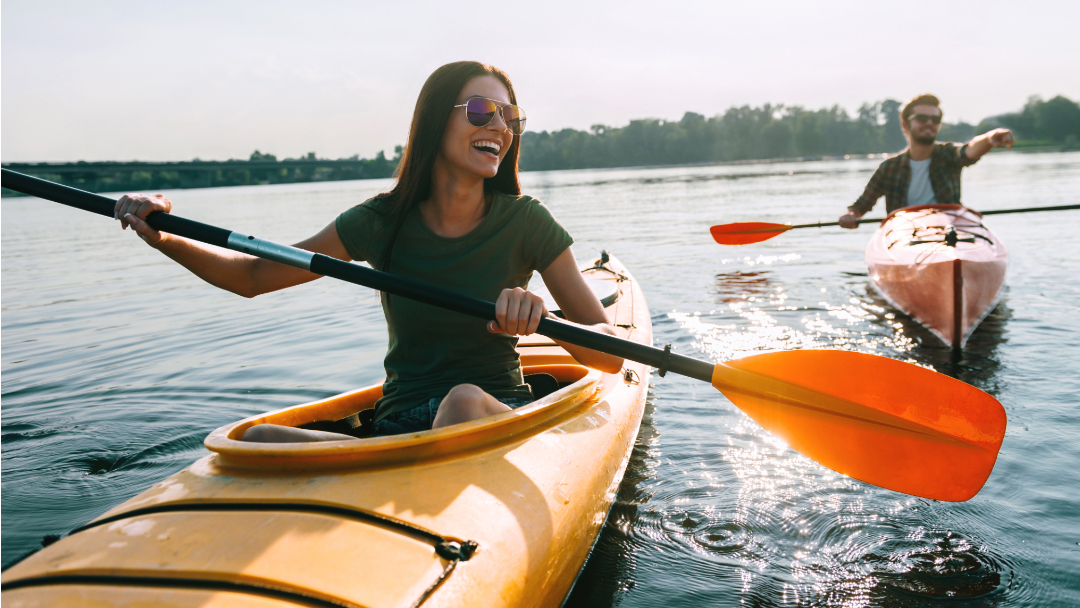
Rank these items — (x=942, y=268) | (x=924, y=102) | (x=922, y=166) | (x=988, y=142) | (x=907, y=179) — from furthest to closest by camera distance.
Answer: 1. (x=907, y=179)
2. (x=922, y=166)
3. (x=924, y=102)
4. (x=988, y=142)
5. (x=942, y=268)

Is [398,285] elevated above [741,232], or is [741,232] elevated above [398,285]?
[398,285]

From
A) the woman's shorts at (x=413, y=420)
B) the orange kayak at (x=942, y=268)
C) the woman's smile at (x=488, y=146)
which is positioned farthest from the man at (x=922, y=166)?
the woman's shorts at (x=413, y=420)

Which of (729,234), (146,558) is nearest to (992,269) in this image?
(729,234)

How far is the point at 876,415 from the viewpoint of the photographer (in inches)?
101

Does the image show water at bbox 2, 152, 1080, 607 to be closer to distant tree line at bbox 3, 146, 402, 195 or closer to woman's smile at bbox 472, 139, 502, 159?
woman's smile at bbox 472, 139, 502, 159

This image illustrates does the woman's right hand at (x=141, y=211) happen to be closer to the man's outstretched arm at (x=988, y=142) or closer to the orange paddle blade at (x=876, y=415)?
the orange paddle blade at (x=876, y=415)

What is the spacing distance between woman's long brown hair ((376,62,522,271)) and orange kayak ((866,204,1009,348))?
4339mm

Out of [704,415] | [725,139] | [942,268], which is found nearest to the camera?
[704,415]

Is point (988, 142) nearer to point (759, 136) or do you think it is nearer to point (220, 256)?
point (220, 256)

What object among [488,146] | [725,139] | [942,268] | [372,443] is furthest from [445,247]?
[725,139]

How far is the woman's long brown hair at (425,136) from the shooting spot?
2381 mm

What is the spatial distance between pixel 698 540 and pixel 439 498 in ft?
4.74

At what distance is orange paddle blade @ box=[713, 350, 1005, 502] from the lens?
247 cm

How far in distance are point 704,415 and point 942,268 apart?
8.58ft
